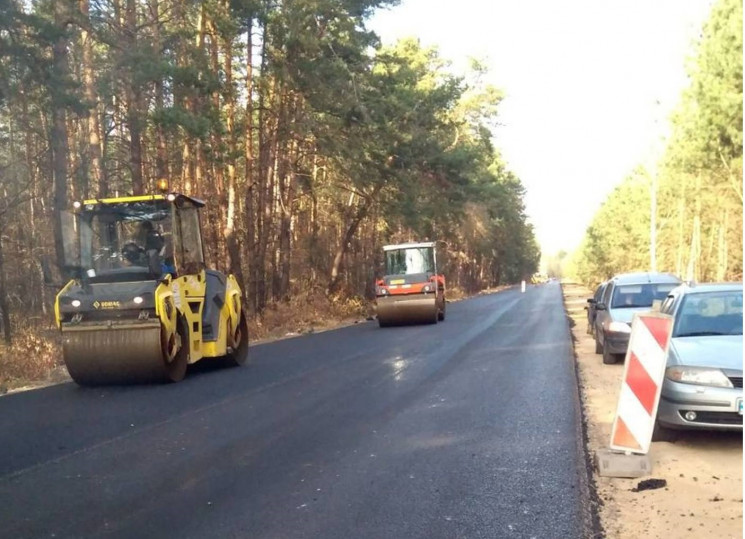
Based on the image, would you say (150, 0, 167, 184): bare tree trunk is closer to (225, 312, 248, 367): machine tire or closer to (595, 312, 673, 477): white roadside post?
(225, 312, 248, 367): machine tire

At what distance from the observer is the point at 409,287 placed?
27.0 metres

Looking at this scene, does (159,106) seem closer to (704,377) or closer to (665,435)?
(665,435)

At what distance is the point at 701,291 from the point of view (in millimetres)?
9734

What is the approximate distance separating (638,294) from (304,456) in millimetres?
10233

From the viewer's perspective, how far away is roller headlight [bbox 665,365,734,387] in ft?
25.8

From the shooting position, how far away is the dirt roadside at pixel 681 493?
583cm

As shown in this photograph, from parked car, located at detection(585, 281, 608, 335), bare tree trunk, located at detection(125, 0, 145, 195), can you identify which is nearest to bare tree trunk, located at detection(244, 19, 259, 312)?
bare tree trunk, located at detection(125, 0, 145, 195)

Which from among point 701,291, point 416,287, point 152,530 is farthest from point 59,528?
point 416,287

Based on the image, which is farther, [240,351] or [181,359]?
[240,351]

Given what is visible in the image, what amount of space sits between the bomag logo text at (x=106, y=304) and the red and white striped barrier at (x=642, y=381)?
850 cm

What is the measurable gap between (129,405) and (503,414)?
531cm

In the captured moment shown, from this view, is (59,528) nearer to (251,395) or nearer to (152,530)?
(152,530)

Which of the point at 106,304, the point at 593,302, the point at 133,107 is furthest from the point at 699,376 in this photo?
the point at 133,107

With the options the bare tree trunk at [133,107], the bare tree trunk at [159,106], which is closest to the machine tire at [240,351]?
the bare tree trunk at [159,106]
